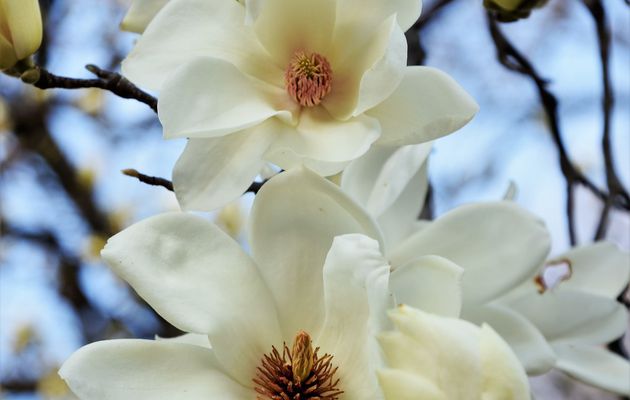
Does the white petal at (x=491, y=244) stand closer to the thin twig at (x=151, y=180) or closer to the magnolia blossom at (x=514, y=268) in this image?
the magnolia blossom at (x=514, y=268)

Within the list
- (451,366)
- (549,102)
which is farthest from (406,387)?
(549,102)

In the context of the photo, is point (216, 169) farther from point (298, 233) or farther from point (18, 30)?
point (18, 30)

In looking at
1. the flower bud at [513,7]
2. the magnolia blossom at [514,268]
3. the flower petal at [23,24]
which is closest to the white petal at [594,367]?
the magnolia blossom at [514,268]

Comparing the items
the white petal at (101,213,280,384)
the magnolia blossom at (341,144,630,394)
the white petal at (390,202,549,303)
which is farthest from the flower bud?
the white petal at (101,213,280,384)

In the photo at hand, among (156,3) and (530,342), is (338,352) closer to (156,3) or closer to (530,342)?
(530,342)

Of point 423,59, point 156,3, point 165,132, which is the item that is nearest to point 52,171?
point 423,59

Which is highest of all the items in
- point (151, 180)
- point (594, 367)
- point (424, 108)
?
point (424, 108)
